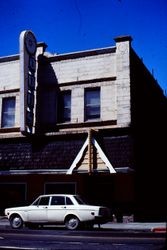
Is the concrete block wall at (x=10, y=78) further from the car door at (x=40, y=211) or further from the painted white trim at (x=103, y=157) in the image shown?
the car door at (x=40, y=211)

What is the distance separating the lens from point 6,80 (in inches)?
944

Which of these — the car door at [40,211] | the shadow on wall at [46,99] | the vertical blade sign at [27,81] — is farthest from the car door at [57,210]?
the shadow on wall at [46,99]

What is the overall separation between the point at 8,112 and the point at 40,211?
317 inches

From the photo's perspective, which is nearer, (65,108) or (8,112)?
(65,108)

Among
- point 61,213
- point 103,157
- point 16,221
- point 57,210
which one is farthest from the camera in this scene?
point 103,157

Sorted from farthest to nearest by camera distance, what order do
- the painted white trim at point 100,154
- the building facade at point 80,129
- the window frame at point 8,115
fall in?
the window frame at point 8,115 < the building facade at point 80,129 < the painted white trim at point 100,154

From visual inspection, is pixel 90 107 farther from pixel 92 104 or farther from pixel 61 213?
pixel 61 213

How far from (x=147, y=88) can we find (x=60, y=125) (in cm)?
665

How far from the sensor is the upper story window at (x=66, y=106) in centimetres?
2239

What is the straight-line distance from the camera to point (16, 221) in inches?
714

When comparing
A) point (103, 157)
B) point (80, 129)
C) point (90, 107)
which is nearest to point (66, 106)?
point (90, 107)

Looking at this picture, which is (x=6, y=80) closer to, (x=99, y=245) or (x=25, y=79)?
(x=25, y=79)

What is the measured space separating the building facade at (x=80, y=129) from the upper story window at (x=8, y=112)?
6 cm

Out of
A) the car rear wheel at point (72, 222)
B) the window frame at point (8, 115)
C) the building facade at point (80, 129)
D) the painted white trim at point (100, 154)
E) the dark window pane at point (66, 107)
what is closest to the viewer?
the car rear wheel at point (72, 222)
